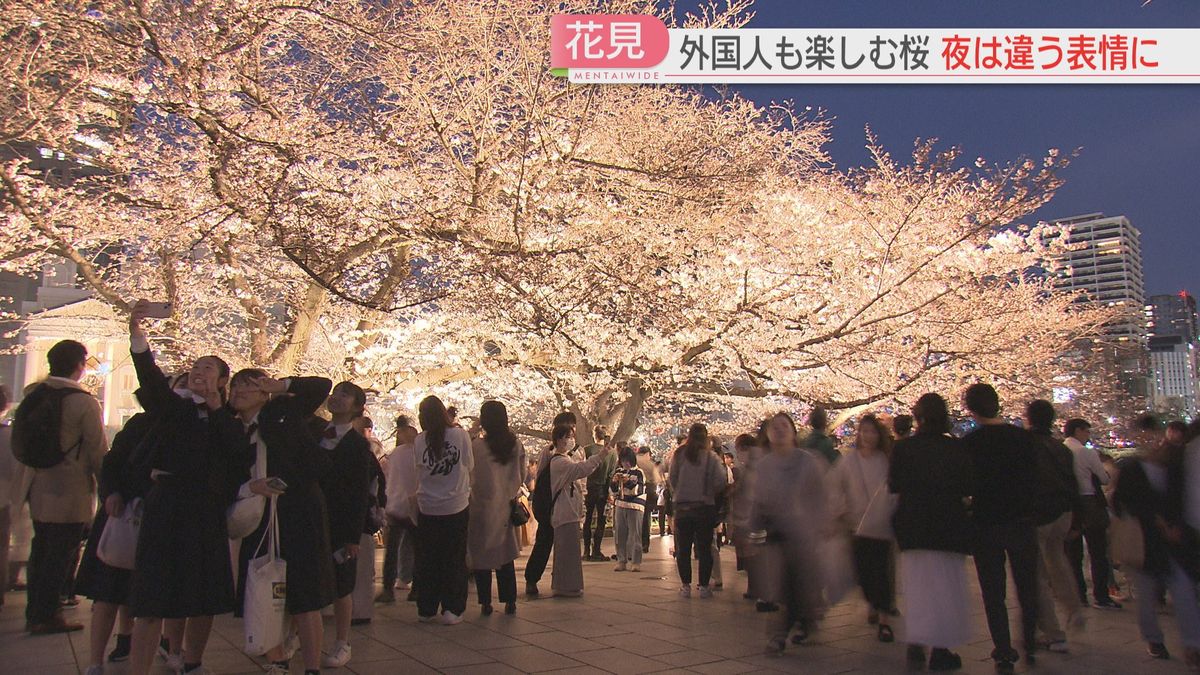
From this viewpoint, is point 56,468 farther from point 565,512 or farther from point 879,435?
point 879,435

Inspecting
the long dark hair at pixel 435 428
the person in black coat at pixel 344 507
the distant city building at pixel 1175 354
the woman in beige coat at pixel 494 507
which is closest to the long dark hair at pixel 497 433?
the woman in beige coat at pixel 494 507

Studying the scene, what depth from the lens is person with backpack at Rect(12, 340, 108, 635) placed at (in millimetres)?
5207

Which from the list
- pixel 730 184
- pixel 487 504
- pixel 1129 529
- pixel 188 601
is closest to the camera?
pixel 188 601

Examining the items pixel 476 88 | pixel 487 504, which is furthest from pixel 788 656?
pixel 476 88

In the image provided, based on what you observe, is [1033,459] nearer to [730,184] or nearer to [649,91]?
[730,184]

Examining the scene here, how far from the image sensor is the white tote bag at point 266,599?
12.2 ft

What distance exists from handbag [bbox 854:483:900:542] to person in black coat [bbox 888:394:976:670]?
98 cm

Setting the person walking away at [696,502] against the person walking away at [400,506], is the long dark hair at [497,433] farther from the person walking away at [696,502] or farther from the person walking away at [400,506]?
the person walking away at [696,502]

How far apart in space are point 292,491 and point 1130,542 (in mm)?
4948

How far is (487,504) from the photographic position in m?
6.79

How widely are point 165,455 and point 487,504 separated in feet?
11.0

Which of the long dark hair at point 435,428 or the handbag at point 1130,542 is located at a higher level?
the long dark hair at point 435,428

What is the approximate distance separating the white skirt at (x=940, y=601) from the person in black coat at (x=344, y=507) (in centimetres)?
330

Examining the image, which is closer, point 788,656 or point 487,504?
point 788,656
